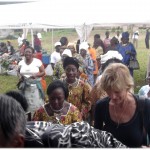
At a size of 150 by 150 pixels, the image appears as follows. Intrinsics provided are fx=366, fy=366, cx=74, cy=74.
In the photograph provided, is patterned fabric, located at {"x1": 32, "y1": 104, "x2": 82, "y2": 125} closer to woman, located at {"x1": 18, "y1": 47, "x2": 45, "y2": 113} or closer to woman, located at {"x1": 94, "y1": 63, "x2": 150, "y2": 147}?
woman, located at {"x1": 94, "y1": 63, "x2": 150, "y2": 147}

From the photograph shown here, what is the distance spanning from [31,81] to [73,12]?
3.56 m

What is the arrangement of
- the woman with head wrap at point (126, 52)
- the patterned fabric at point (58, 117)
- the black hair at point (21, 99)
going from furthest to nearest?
1. the woman with head wrap at point (126, 52)
2. the patterned fabric at point (58, 117)
3. the black hair at point (21, 99)

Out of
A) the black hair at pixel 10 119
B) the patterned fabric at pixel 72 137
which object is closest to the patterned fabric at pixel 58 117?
the patterned fabric at pixel 72 137

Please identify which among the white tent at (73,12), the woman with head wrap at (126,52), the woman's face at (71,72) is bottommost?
the woman's face at (71,72)

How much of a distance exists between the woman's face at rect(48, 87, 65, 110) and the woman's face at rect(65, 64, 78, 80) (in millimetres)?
938

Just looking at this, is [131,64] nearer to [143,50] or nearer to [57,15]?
[57,15]

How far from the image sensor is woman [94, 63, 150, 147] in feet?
8.62

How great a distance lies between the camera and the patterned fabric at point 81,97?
177 inches

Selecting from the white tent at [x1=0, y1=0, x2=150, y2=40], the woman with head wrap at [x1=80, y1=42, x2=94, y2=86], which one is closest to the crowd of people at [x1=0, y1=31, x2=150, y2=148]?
the woman with head wrap at [x1=80, y1=42, x2=94, y2=86]

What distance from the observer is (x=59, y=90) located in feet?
12.3

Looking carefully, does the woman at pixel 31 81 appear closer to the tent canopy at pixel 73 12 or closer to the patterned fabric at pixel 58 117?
the tent canopy at pixel 73 12

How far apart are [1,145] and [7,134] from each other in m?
0.05

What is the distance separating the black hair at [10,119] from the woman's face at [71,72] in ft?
10.4

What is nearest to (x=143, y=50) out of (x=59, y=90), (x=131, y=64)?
(x=131, y=64)
